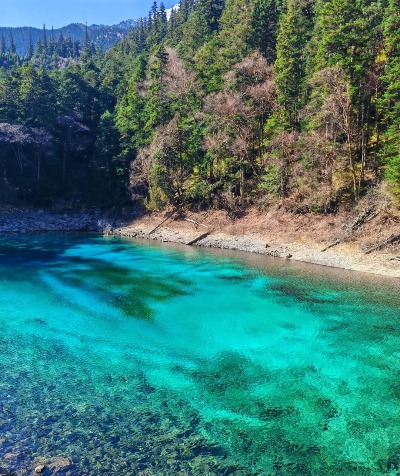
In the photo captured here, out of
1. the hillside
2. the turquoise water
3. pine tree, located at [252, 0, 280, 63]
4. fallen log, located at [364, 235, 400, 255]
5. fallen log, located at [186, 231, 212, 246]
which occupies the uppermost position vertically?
pine tree, located at [252, 0, 280, 63]

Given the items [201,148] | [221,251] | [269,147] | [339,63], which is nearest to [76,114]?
[201,148]

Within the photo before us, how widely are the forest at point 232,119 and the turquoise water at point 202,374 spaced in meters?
11.2

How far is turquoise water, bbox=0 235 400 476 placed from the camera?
7773 millimetres

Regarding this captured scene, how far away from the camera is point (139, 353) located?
12.8 metres

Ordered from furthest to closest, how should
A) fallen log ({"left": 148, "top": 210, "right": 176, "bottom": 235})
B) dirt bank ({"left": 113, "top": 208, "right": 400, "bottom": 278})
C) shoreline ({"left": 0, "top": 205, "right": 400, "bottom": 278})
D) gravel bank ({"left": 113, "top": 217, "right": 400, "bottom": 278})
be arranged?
fallen log ({"left": 148, "top": 210, "right": 176, "bottom": 235}) → shoreline ({"left": 0, "top": 205, "right": 400, "bottom": 278}) → dirt bank ({"left": 113, "top": 208, "right": 400, "bottom": 278}) → gravel bank ({"left": 113, "top": 217, "right": 400, "bottom": 278})

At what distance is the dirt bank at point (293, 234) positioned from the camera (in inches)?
916

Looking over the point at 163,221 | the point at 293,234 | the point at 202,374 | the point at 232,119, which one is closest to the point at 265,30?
the point at 232,119

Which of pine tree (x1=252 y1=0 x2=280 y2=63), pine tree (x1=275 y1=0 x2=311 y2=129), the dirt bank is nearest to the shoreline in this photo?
the dirt bank

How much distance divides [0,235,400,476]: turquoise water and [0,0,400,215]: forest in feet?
36.9

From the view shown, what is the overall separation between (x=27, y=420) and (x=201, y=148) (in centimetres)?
3137

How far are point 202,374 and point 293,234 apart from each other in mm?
19558

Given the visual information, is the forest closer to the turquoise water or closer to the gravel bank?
the gravel bank

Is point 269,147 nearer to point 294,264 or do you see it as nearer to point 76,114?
point 294,264

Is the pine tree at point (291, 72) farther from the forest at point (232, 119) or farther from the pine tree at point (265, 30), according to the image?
the pine tree at point (265, 30)
